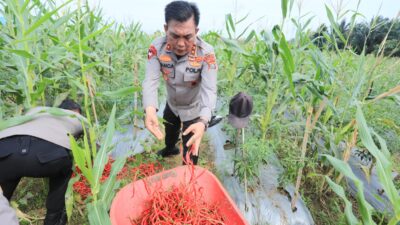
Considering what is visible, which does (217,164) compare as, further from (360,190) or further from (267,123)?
(360,190)

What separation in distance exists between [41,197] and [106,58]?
177 cm

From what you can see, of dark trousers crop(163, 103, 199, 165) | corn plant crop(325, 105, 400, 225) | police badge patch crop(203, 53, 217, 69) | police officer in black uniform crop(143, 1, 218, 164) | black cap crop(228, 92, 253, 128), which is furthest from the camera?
dark trousers crop(163, 103, 199, 165)

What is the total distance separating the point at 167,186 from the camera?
1.39 m

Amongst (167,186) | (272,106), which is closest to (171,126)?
(272,106)

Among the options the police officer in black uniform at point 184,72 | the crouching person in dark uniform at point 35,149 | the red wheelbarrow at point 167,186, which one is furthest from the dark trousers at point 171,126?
the crouching person in dark uniform at point 35,149

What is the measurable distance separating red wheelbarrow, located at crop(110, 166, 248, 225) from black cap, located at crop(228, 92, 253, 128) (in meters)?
0.47

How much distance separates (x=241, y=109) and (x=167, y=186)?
2.32 feet

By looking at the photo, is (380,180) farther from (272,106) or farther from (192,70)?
(192,70)

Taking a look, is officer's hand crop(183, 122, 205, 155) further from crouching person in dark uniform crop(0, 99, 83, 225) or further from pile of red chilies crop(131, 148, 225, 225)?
crouching person in dark uniform crop(0, 99, 83, 225)

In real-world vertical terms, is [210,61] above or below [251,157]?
above

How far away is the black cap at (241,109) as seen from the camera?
65.1 inches

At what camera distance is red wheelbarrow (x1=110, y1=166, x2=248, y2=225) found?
1.20 m

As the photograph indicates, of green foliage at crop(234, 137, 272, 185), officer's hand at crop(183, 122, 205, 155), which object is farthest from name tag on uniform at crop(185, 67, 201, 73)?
green foliage at crop(234, 137, 272, 185)

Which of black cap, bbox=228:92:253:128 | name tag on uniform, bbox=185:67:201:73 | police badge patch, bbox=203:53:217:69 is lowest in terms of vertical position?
black cap, bbox=228:92:253:128
